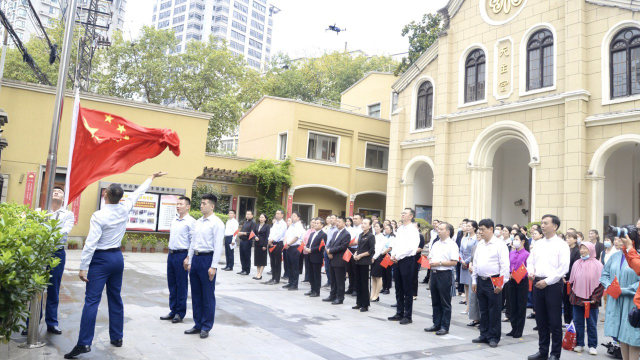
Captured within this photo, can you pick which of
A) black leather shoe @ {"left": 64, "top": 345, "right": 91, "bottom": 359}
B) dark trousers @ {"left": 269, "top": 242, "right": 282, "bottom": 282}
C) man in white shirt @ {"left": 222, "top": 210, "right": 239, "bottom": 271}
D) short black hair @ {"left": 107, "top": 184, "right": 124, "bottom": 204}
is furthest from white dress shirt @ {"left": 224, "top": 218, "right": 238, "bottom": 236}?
black leather shoe @ {"left": 64, "top": 345, "right": 91, "bottom": 359}

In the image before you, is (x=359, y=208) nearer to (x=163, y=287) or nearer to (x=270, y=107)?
(x=270, y=107)

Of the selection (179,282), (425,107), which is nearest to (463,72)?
(425,107)

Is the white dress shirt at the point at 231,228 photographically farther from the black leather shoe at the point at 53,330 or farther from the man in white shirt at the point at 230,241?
the black leather shoe at the point at 53,330

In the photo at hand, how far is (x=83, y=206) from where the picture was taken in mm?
16844

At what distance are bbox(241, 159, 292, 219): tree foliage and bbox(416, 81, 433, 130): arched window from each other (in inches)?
279

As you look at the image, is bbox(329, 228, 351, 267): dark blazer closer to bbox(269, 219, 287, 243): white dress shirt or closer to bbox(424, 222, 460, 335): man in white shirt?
bbox(269, 219, 287, 243): white dress shirt

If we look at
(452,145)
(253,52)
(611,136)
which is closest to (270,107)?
(452,145)

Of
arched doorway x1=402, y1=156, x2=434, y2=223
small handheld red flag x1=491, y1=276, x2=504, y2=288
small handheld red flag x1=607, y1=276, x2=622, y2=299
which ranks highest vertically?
arched doorway x1=402, y1=156, x2=434, y2=223

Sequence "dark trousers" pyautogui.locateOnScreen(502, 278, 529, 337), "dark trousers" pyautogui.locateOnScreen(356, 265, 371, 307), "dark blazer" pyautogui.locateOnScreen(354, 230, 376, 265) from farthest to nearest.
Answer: "dark blazer" pyautogui.locateOnScreen(354, 230, 376, 265)
"dark trousers" pyautogui.locateOnScreen(356, 265, 371, 307)
"dark trousers" pyautogui.locateOnScreen(502, 278, 529, 337)

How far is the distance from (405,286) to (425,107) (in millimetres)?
15955

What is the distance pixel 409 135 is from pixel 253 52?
87.5m

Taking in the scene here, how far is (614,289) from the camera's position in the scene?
17.9 ft

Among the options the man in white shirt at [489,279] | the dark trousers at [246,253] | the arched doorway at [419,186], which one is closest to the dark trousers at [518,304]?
the man in white shirt at [489,279]

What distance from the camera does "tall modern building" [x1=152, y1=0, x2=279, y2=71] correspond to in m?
96.8
